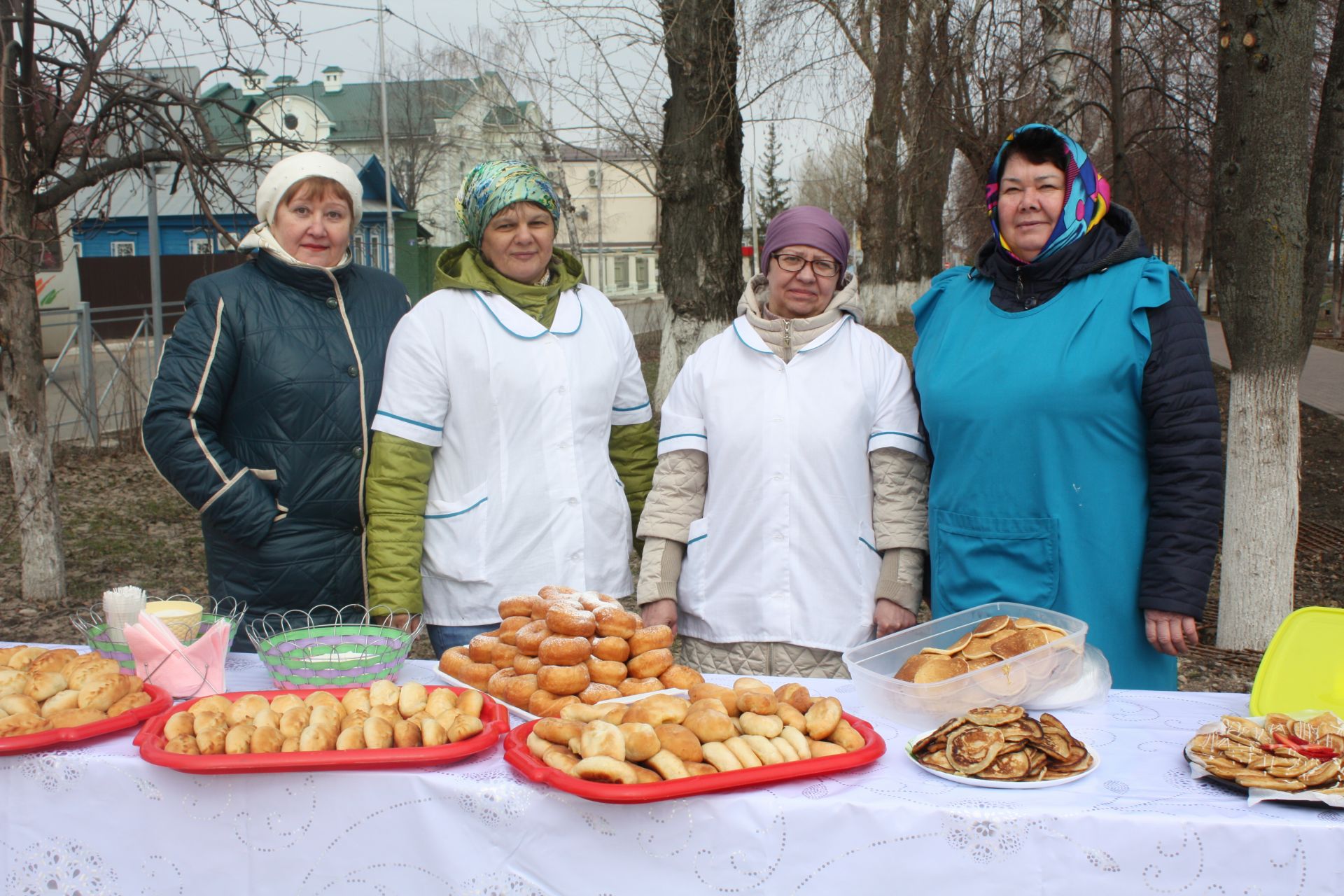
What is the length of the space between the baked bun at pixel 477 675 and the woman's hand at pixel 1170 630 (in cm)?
156

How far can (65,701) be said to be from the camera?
216cm

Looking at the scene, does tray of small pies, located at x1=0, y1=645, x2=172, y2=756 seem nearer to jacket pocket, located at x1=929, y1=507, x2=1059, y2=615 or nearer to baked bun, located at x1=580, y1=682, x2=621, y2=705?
baked bun, located at x1=580, y1=682, x2=621, y2=705

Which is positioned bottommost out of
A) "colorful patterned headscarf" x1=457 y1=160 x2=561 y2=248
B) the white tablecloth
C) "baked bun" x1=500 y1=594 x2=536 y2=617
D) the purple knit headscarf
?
the white tablecloth

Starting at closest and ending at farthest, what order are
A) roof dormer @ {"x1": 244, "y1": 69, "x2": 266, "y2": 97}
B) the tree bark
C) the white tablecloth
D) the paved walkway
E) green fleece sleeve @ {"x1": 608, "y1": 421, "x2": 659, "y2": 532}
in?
the white tablecloth → green fleece sleeve @ {"x1": 608, "y1": 421, "x2": 659, "y2": 532} → the tree bark → roof dormer @ {"x1": 244, "y1": 69, "x2": 266, "y2": 97} → the paved walkway

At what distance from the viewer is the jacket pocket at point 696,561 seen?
2971 mm

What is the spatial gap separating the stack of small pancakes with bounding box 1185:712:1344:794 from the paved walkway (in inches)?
358

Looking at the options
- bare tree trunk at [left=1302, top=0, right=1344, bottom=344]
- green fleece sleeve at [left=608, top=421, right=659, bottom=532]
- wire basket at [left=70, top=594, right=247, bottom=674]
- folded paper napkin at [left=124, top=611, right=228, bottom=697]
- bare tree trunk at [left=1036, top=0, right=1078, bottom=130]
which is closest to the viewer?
folded paper napkin at [left=124, top=611, right=228, bottom=697]

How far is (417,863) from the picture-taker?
6.33 ft

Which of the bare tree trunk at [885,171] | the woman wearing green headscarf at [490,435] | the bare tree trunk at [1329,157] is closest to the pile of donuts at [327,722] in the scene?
the woman wearing green headscarf at [490,435]

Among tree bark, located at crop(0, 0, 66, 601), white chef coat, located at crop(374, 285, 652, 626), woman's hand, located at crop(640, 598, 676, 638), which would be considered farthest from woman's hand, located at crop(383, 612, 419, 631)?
tree bark, located at crop(0, 0, 66, 601)

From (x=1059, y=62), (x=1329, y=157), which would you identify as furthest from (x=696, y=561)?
(x=1059, y=62)

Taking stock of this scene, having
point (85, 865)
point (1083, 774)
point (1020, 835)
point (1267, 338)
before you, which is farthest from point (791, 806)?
point (1267, 338)

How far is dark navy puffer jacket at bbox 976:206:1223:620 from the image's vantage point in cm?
248

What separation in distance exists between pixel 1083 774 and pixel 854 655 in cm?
56
